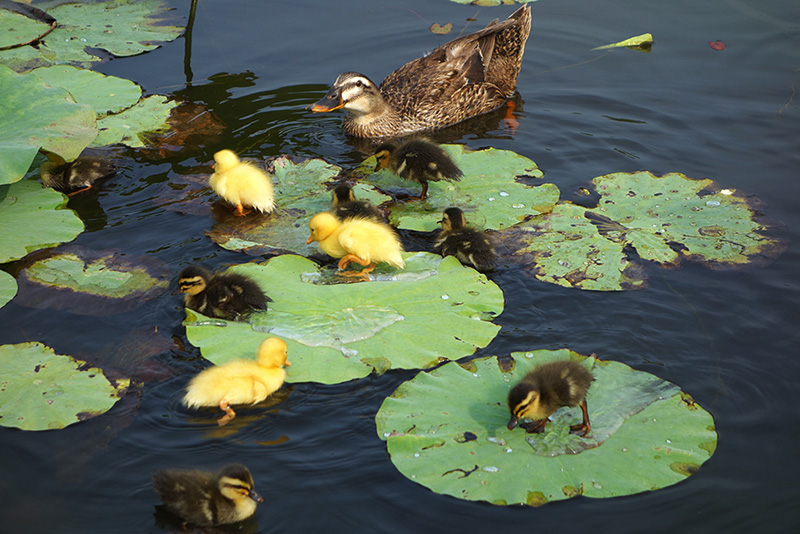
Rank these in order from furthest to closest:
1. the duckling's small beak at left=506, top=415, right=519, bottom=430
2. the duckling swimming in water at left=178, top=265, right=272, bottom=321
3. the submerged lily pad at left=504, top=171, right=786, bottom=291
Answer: the submerged lily pad at left=504, top=171, right=786, bottom=291 < the duckling swimming in water at left=178, top=265, right=272, bottom=321 < the duckling's small beak at left=506, top=415, right=519, bottom=430

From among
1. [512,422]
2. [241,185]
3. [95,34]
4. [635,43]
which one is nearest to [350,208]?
[241,185]

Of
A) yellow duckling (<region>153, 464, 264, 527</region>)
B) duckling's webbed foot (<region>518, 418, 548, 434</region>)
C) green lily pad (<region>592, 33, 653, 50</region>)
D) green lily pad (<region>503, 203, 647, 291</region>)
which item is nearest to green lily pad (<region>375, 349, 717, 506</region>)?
duckling's webbed foot (<region>518, 418, 548, 434</region>)

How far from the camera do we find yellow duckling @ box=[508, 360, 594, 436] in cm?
362

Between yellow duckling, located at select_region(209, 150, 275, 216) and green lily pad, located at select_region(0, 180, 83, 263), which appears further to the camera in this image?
yellow duckling, located at select_region(209, 150, 275, 216)

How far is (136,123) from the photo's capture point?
23.6 ft

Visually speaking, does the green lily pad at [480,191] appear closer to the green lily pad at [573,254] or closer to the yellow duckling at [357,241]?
the green lily pad at [573,254]

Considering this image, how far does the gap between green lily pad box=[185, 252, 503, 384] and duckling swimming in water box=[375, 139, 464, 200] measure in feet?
3.52

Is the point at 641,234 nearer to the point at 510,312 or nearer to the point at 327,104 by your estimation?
the point at 510,312

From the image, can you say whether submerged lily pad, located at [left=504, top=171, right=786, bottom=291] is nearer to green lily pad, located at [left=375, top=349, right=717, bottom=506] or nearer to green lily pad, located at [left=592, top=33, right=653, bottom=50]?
green lily pad, located at [left=375, top=349, right=717, bottom=506]

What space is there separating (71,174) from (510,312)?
162 inches

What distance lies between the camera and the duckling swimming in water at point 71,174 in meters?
6.37

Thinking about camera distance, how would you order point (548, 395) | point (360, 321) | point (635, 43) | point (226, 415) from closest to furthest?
point (548, 395) → point (226, 415) → point (360, 321) → point (635, 43)

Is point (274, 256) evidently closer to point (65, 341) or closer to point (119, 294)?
point (119, 294)

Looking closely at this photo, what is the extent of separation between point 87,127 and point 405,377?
3.83m
